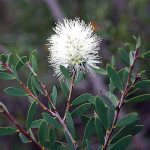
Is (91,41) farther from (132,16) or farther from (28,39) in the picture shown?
(28,39)

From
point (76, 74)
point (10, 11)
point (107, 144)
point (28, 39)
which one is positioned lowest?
point (107, 144)

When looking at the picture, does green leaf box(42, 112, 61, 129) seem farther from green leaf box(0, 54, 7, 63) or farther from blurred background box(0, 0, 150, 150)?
blurred background box(0, 0, 150, 150)

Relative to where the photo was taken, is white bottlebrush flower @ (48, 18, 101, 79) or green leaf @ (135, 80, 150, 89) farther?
white bottlebrush flower @ (48, 18, 101, 79)

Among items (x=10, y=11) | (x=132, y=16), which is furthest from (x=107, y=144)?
(x=10, y=11)

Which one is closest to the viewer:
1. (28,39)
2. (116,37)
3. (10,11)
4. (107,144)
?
(107,144)

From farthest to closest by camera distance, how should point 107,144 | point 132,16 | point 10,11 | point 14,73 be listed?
point 10,11
point 132,16
point 14,73
point 107,144

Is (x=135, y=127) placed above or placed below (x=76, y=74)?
below

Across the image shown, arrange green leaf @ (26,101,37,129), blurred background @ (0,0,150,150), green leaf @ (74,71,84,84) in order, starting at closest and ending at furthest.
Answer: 1. green leaf @ (26,101,37,129)
2. green leaf @ (74,71,84,84)
3. blurred background @ (0,0,150,150)

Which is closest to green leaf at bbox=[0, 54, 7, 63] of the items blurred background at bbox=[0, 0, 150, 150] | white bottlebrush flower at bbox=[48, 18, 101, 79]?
white bottlebrush flower at bbox=[48, 18, 101, 79]

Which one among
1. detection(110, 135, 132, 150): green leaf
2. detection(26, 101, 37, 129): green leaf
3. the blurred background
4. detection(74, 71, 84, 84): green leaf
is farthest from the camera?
the blurred background
